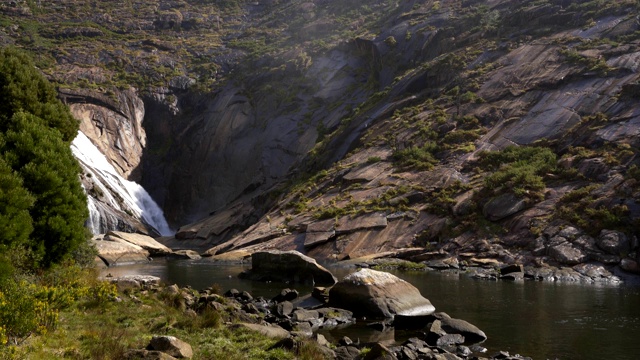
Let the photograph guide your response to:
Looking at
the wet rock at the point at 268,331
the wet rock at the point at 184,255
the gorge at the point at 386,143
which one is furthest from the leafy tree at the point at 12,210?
the wet rock at the point at 184,255

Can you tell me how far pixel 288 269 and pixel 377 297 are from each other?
45.5 ft

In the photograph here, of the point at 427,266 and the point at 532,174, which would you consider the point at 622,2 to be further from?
the point at 427,266

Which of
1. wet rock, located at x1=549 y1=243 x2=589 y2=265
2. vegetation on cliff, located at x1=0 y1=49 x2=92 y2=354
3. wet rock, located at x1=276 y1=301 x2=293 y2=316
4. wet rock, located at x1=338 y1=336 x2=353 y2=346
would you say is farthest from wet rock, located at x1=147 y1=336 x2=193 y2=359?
wet rock, located at x1=549 y1=243 x2=589 y2=265

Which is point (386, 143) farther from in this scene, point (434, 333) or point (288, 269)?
point (434, 333)

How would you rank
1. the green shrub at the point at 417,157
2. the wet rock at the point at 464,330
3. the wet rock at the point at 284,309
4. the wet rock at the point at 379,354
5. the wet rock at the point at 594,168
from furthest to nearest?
the green shrub at the point at 417,157 → the wet rock at the point at 594,168 → the wet rock at the point at 284,309 → the wet rock at the point at 464,330 → the wet rock at the point at 379,354

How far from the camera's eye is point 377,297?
2367 centimetres

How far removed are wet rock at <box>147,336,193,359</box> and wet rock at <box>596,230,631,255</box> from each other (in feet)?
107

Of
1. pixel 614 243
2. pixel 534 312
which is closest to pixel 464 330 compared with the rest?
pixel 534 312

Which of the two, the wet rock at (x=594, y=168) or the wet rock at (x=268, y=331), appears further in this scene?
the wet rock at (x=594, y=168)

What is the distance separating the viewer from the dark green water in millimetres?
18062

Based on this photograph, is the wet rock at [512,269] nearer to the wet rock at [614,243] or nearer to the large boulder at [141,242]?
the wet rock at [614,243]

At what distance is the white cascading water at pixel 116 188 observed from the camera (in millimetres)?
71125

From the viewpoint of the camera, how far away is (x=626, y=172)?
41.0 m

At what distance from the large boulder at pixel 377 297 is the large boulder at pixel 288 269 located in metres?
9.63
